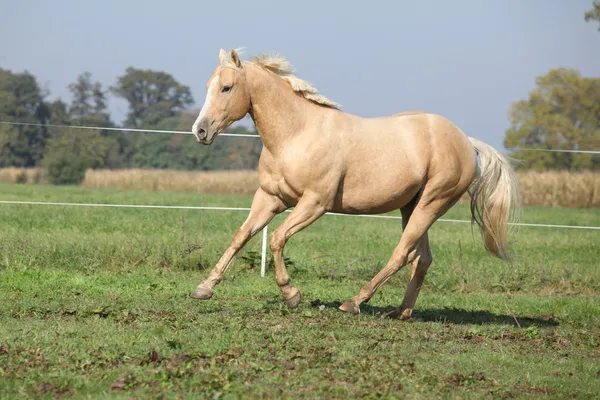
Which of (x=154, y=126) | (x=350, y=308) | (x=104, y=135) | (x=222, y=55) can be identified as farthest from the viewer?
(x=154, y=126)

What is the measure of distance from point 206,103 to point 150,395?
9.74ft

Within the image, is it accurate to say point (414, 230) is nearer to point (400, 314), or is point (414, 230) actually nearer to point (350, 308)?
point (400, 314)

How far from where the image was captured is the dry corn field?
76.9ft

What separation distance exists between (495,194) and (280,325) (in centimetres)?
256

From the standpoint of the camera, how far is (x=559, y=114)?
57312 mm

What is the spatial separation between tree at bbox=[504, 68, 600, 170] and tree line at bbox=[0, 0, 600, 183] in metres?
0.06

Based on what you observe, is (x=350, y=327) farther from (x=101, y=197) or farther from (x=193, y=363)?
(x=101, y=197)

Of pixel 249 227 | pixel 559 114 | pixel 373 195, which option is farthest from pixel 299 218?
pixel 559 114

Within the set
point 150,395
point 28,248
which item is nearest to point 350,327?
point 150,395

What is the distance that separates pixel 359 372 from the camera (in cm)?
515

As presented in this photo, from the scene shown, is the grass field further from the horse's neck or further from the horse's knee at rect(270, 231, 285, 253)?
the horse's neck

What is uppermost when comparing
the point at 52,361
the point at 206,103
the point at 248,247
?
the point at 206,103

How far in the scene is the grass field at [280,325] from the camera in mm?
4859

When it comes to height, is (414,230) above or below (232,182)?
above
